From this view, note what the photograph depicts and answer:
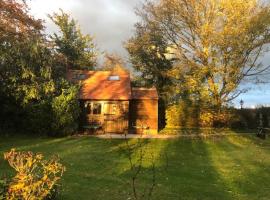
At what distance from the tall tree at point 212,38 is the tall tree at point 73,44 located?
878 cm

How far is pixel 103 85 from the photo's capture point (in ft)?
107

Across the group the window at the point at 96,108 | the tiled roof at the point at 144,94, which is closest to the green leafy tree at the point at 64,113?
the window at the point at 96,108

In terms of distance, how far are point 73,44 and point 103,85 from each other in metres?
12.1

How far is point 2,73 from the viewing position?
89.8ft

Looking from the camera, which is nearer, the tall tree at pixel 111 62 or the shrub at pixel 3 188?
the shrub at pixel 3 188

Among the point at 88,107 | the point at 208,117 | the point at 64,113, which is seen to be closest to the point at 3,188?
the point at 64,113

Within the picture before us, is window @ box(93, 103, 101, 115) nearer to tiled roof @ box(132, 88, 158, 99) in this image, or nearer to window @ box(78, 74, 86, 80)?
tiled roof @ box(132, 88, 158, 99)

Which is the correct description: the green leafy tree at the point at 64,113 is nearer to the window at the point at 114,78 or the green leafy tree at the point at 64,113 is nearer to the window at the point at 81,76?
the window at the point at 81,76

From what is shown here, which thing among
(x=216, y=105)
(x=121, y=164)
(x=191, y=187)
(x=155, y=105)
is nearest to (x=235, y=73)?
(x=216, y=105)

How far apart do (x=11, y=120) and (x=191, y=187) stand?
63.5ft

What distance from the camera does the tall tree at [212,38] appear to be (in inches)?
1297

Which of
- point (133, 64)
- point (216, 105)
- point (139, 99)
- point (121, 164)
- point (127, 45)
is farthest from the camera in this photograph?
point (133, 64)

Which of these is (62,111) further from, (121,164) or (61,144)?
(121,164)

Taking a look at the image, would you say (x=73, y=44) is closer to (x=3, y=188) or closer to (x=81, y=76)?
(x=81, y=76)
